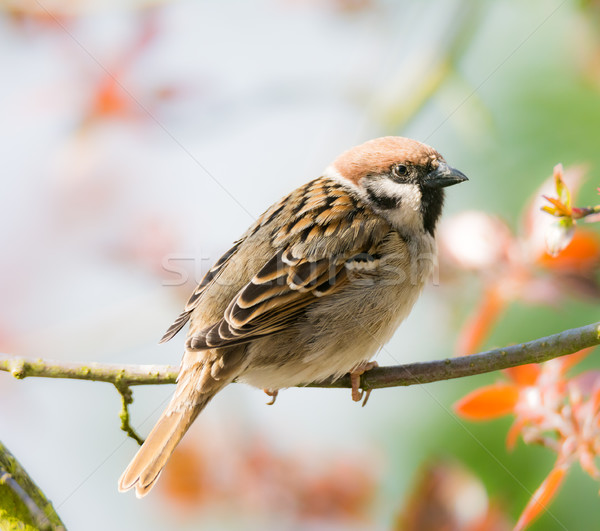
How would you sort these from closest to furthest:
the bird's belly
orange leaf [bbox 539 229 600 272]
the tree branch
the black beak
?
the tree branch, orange leaf [bbox 539 229 600 272], the bird's belly, the black beak

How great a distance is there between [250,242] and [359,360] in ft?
2.10

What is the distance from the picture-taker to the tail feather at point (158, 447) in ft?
8.15

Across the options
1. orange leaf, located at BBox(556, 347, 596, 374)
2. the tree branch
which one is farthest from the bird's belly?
orange leaf, located at BBox(556, 347, 596, 374)

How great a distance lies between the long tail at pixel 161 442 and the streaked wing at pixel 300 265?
0.74ft

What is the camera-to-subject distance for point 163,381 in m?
2.47

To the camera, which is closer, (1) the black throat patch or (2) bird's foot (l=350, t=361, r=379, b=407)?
(2) bird's foot (l=350, t=361, r=379, b=407)

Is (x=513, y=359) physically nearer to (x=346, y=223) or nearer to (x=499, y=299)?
(x=499, y=299)

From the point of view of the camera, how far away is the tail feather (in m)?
2.48

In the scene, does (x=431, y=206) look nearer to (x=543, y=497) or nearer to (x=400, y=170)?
(x=400, y=170)

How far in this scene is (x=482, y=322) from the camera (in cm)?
239

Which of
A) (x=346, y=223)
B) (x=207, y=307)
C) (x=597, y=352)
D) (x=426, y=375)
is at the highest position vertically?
(x=207, y=307)

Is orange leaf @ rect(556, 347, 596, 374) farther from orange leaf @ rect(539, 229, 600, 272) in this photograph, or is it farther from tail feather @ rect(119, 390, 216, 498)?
tail feather @ rect(119, 390, 216, 498)

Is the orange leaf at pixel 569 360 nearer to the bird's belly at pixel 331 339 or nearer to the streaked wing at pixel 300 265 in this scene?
the bird's belly at pixel 331 339

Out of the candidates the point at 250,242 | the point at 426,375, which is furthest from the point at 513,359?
the point at 250,242
